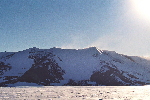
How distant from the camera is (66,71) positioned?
173375 millimetres

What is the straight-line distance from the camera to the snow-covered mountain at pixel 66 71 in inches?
6102

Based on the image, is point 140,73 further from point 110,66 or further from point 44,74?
point 44,74

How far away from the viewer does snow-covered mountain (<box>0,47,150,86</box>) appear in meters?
155

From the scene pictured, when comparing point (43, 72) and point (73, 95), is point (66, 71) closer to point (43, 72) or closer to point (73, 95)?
point (43, 72)

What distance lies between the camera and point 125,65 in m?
197

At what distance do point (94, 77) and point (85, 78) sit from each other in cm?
772

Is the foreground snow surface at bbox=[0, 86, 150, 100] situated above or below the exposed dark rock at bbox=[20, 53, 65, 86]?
below

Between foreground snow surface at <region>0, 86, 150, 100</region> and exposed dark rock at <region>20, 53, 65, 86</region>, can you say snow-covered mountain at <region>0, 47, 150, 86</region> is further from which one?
foreground snow surface at <region>0, 86, 150, 100</region>

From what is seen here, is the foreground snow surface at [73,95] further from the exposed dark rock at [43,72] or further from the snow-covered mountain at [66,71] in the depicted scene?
the exposed dark rock at [43,72]

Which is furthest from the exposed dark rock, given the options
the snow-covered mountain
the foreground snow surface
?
the foreground snow surface

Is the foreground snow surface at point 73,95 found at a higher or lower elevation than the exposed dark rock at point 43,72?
lower

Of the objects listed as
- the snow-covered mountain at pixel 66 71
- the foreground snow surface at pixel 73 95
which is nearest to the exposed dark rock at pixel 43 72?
the snow-covered mountain at pixel 66 71

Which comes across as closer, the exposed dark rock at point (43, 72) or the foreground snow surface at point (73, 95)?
the foreground snow surface at point (73, 95)

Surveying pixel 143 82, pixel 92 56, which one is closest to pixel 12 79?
pixel 92 56
